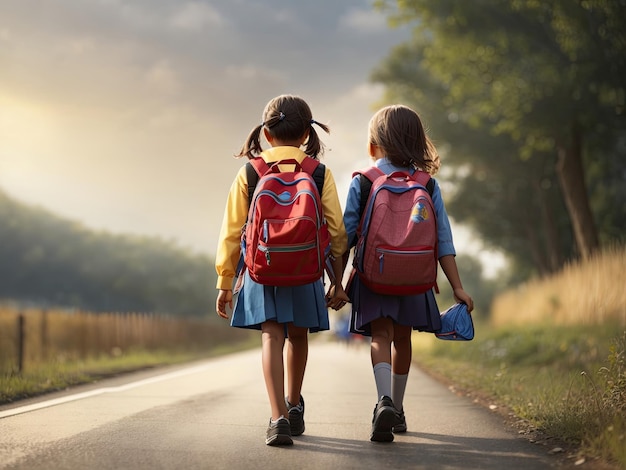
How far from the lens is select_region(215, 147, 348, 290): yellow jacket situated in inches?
194

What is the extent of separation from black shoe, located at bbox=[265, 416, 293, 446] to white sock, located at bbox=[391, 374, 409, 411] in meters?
0.92

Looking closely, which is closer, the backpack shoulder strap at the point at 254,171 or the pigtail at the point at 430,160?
the backpack shoulder strap at the point at 254,171

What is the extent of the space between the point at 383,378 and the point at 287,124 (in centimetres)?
162

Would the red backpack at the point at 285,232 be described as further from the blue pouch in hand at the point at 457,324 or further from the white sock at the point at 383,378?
the blue pouch in hand at the point at 457,324

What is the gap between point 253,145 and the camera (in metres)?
5.25

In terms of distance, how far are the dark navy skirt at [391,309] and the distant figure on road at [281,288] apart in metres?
0.17

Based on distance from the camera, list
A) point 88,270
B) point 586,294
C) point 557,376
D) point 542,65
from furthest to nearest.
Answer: point 88,270
point 542,65
point 586,294
point 557,376

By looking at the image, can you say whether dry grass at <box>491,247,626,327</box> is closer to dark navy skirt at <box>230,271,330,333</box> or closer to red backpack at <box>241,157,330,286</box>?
dark navy skirt at <box>230,271,330,333</box>

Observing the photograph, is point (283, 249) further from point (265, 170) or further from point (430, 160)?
point (430, 160)

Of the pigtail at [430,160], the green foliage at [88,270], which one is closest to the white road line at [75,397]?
the pigtail at [430,160]

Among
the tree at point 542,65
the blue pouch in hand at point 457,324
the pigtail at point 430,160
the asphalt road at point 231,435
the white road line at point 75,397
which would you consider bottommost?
the asphalt road at point 231,435

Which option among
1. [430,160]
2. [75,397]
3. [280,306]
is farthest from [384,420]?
[75,397]

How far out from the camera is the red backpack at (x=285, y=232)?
4609 millimetres

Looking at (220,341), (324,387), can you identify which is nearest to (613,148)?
(324,387)
